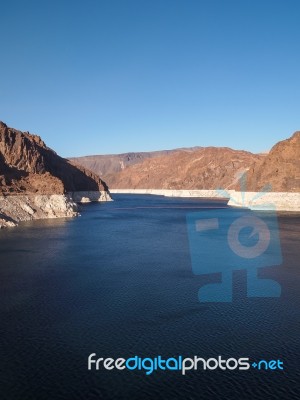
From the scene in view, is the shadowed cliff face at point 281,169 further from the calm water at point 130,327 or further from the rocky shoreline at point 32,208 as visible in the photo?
the calm water at point 130,327

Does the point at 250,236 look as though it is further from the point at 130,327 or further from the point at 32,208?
the point at 32,208

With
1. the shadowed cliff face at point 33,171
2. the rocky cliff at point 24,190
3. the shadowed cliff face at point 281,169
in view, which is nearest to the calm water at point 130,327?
the rocky cliff at point 24,190

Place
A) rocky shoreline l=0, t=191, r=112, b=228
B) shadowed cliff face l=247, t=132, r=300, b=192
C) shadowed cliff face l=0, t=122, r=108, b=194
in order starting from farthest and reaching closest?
1. shadowed cliff face l=247, t=132, r=300, b=192
2. shadowed cliff face l=0, t=122, r=108, b=194
3. rocky shoreline l=0, t=191, r=112, b=228

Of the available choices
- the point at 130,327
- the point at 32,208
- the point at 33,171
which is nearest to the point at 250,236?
the point at 130,327

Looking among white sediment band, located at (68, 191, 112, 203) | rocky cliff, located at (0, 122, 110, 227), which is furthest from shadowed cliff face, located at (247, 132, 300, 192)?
white sediment band, located at (68, 191, 112, 203)

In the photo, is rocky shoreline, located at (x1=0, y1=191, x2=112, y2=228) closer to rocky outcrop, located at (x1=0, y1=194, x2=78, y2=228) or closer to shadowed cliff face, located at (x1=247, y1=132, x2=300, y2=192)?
rocky outcrop, located at (x1=0, y1=194, x2=78, y2=228)

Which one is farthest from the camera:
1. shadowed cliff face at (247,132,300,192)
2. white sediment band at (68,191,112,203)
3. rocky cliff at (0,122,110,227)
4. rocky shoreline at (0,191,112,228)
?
white sediment band at (68,191,112,203)
